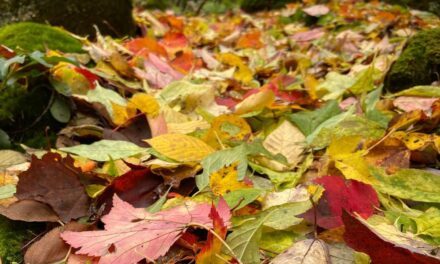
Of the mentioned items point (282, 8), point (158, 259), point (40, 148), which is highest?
point (158, 259)

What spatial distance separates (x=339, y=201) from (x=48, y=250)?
0.51m

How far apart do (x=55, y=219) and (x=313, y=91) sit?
975 mm

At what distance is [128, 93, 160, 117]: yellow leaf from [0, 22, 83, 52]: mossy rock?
0.58 metres

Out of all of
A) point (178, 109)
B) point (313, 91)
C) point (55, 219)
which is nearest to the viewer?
point (55, 219)

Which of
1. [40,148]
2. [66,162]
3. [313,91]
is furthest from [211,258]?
[313,91]

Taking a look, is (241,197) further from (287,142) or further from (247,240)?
(287,142)

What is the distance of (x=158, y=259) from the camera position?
0.72 meters

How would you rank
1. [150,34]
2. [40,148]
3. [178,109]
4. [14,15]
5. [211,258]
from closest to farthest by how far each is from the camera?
[211,258]
[40,148]
[178,109]
[14,15]
[150,34]

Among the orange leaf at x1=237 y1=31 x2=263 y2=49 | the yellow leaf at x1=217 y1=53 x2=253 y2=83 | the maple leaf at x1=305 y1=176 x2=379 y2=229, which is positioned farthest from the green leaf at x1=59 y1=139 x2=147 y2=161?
the orange leaf at x1=237 y1=31 x2=263 y2=49

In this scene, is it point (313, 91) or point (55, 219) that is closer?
point (55, 219)

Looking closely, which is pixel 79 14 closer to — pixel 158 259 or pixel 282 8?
pixel 158 259

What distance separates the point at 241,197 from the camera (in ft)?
2.74

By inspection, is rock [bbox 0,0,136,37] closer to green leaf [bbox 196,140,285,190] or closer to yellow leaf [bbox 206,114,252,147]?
yellow leaf [bbox 206,114,252,147]

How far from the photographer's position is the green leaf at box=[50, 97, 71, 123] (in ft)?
4.36
